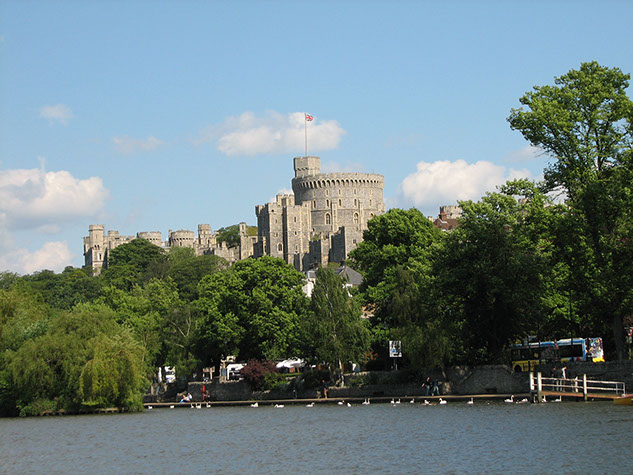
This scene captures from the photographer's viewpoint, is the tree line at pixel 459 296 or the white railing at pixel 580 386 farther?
the tree line at pixel 459 296

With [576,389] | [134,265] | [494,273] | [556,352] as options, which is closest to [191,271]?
[134,265]

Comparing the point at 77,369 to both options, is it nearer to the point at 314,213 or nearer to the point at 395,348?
the point at 395,348

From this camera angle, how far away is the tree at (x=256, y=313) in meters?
68.3

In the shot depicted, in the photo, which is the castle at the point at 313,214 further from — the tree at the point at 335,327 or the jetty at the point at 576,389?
the jetty at the point at 576,389

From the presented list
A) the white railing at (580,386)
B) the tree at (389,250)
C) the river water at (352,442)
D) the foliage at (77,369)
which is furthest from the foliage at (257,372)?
the white railing at (580,386)

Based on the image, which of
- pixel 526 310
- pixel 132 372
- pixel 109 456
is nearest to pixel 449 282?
pixel 526 310

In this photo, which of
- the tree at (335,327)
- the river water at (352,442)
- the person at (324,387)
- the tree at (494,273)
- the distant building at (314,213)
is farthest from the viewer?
the distant building at (314,213)

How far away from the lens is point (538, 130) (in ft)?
165

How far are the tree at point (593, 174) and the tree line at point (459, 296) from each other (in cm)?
7

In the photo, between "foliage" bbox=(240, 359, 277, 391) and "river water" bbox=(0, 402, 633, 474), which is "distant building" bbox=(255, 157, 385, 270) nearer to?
"foliage" bbox=(240, 359, 277, 391)

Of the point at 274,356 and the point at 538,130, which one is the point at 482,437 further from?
the point at 274,356

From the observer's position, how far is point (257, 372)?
65.8 m

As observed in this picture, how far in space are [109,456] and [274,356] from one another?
1234 inches

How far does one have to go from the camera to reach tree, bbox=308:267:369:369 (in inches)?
2419
